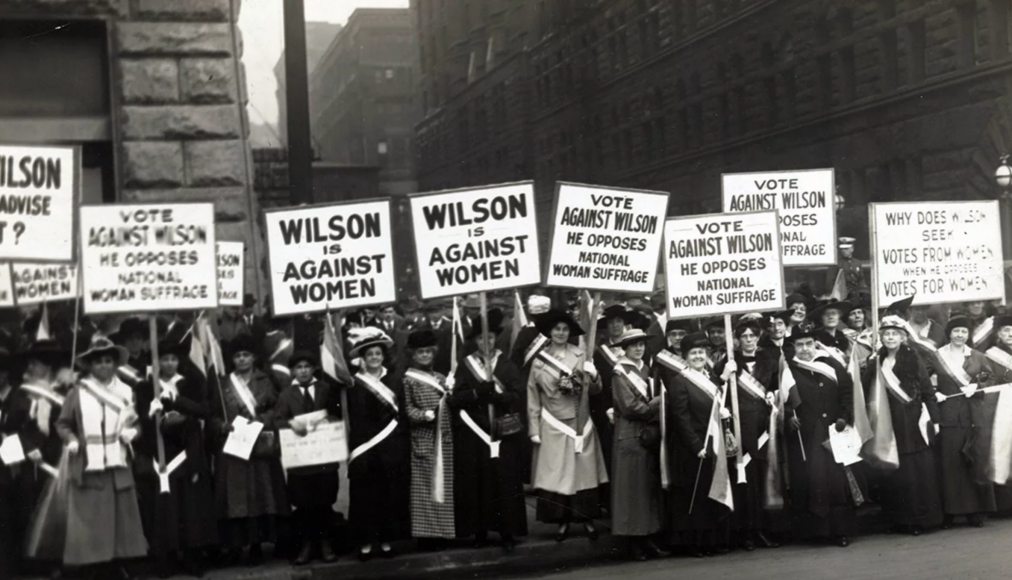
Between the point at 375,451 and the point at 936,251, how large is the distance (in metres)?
5.49

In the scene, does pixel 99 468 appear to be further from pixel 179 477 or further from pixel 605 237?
pixel 605 237

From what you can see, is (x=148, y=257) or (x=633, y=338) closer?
(x=148, y=257)

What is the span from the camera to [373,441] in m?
10.1

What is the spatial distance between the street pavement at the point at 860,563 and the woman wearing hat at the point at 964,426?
405 millimetres

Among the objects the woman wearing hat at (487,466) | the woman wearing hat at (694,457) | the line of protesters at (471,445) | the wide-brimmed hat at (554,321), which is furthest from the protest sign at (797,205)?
the woman wearing hat at (487,466)

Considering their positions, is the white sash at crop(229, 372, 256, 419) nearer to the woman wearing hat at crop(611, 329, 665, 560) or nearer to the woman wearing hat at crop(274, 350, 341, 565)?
the woman wearing hat at crop(274, 350, 341, 565)

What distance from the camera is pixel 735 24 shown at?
140 feet

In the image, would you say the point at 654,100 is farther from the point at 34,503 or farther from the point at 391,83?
the point at 34,503

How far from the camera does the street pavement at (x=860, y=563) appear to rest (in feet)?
30.2

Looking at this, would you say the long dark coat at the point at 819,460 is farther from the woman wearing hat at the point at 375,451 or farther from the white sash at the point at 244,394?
the white sash at the point at 244,394

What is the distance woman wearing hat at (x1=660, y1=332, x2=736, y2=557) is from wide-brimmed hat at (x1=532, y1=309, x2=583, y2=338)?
86cm

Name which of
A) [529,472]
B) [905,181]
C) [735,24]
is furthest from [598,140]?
[529,472]

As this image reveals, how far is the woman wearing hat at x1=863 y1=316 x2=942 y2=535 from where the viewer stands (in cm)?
1091

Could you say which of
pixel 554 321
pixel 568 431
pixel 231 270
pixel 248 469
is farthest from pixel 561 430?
pixel 231 270
